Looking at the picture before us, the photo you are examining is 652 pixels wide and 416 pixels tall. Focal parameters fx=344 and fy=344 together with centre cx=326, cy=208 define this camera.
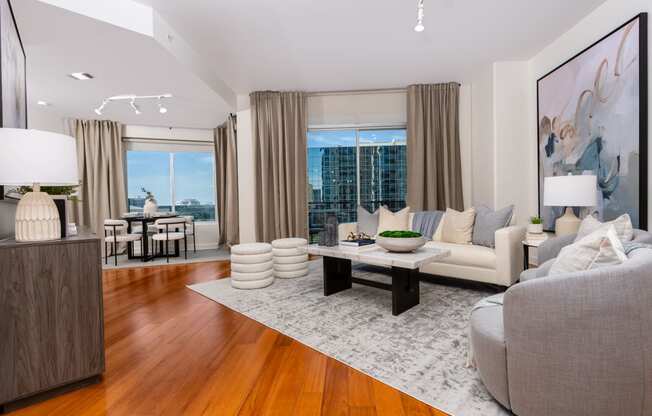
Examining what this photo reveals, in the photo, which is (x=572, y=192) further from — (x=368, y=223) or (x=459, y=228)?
(x=368, y=223)

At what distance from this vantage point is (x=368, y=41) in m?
3.73

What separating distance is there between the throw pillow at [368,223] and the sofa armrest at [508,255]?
150 centimetres

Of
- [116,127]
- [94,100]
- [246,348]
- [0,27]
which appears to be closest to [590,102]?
[246,348]

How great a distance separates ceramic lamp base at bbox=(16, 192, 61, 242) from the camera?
175 centimetres

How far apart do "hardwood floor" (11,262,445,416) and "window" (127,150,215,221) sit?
4.35 metres

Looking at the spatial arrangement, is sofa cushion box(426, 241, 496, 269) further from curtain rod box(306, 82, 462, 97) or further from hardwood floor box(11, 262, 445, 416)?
curtain rod box(306, 82, 462, 97)

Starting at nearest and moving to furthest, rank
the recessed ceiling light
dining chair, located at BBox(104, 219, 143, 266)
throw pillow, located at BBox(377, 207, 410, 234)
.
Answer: the recessed ceiling light → throw pillow, located at BBox(377, 207, 410, 234) → dining chair, located at BBox(104, 219, 143, 266)

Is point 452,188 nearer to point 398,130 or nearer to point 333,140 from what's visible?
point 398,130

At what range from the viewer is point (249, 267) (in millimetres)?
3623

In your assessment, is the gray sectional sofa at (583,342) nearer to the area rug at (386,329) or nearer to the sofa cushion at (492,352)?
the sofa cushion at (492,352)

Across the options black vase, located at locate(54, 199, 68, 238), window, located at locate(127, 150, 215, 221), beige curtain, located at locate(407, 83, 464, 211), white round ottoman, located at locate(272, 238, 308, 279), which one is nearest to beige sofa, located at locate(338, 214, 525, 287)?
white round ottoman, located at locate(272, 238, 308, 279)

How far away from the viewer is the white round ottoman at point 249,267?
3615 millimetres

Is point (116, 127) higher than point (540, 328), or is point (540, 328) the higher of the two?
Answer: point (116, 127)

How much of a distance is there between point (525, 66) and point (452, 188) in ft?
5.92
